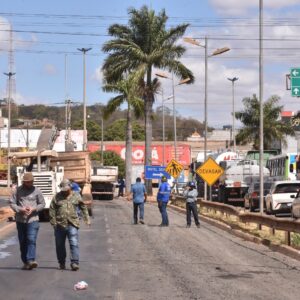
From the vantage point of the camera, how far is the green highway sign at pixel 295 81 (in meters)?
34.0

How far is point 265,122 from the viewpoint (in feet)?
267

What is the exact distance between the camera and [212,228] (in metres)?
25.7

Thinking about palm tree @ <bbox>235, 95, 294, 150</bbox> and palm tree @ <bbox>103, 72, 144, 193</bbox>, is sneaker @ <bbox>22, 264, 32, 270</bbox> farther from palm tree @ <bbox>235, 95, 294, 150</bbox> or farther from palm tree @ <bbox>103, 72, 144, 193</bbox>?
palm tree @ <bbox>235, 95, 294, 150</bbox>

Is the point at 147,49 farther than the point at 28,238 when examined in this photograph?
Yes

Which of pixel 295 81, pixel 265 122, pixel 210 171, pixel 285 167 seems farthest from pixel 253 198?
pixel 265 122

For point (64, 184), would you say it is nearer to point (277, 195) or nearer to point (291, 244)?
point (291, 244)

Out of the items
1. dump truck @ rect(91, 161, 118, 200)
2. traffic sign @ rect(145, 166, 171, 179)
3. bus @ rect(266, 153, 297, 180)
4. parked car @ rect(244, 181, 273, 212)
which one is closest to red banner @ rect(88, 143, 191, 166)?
dump truck @ rect(91, 161, 118, 200)

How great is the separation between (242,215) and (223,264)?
34.5 ft

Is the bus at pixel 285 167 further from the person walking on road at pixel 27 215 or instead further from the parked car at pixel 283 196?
the person walking on road at pixel 27 215

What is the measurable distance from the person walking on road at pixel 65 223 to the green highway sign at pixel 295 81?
894 inches

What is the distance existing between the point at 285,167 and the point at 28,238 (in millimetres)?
33958

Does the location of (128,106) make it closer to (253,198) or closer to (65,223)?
(253,198)

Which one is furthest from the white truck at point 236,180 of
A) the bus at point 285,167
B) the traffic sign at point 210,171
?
the traffic sign at point 210,171

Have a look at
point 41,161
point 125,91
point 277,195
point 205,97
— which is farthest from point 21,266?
point 125,91
